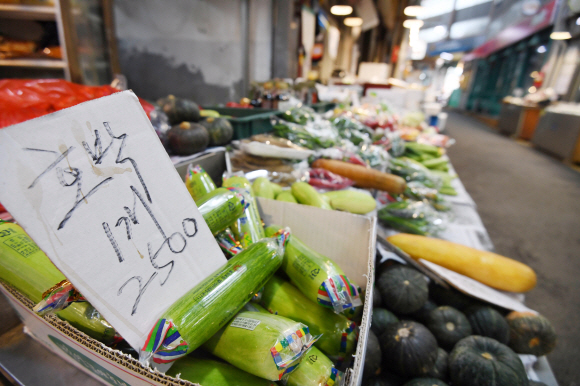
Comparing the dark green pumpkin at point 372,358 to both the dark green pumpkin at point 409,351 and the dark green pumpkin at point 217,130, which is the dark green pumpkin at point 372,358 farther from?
the dark green pumpkin at point 217,130

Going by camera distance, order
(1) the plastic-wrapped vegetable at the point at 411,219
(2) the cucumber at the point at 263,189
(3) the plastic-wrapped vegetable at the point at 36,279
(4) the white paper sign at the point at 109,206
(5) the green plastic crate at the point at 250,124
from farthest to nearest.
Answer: (5) the green plastic crate at the point at 250,124 → (1) the plastic-wrapped vegetable at the point at 411,219 → (2) the cucumber at the point at 263,189 → (3) the plastic-wrapped vegetable at the point at 36,279 → (4) the white paper sign at the point at 109,206

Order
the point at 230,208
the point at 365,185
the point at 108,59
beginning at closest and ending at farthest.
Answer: the point at 230,208 → the point at 365,185 → the point at 108,59

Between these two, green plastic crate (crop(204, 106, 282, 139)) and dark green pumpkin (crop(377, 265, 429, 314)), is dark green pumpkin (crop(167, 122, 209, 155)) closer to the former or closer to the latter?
green plastic crate (crop(204, 106, 282, 139))

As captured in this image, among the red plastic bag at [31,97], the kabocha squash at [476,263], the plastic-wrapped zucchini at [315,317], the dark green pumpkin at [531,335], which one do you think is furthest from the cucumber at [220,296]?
the red plastic bag at [31,97]

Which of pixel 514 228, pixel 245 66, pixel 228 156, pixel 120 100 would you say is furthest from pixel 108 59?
pixel 514 228

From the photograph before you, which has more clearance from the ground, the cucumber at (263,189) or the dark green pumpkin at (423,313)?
the cucumber at (263,189)

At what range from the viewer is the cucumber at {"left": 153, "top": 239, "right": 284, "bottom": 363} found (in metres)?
0.63

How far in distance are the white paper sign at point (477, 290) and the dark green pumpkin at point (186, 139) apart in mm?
1573

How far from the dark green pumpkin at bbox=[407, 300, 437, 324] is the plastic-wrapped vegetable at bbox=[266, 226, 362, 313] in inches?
30.3

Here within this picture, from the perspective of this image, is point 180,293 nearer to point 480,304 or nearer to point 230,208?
point 230,208

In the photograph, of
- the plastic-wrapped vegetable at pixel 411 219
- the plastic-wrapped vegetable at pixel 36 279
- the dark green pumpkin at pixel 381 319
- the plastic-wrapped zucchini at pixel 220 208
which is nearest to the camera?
the plastic-wrapped vegetable at pixel 36 279

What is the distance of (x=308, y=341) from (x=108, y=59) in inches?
226

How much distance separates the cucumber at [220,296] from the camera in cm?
63

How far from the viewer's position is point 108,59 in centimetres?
461
